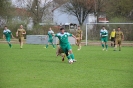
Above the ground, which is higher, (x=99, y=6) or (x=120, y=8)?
(x=99, y=6)

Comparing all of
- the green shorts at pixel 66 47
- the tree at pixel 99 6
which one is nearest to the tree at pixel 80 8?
the tree at pixel 99 6

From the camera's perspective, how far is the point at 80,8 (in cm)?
7675

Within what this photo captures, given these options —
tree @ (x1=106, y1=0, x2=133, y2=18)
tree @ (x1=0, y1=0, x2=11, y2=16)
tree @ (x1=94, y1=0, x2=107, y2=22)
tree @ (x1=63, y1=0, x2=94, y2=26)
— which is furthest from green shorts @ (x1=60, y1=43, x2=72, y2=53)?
tree @ (x1=63, y1=0, x2=94, y2=26)

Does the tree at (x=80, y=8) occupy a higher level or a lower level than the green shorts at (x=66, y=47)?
higher

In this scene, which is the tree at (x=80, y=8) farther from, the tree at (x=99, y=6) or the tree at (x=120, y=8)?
the tree at (x=120, y=8)

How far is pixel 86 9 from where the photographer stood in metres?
77.1

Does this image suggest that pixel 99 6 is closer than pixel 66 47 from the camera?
No

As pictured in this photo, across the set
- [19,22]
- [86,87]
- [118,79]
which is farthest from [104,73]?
[19,22]

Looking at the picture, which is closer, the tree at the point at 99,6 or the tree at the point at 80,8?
the tree at the point at 99,6

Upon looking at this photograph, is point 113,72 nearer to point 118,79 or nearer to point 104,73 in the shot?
point 104,73

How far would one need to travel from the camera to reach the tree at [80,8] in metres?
75.4

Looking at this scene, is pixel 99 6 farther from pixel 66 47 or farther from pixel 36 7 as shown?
pixel 66 47

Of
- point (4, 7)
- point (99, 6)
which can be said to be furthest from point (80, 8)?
point (4, 7)

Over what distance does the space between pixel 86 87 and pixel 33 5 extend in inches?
2501
